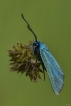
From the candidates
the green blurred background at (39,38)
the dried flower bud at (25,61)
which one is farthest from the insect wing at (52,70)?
the green blurred background at (39,38)

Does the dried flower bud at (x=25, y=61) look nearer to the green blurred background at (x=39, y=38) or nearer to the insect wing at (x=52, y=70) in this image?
the insect wing at (x=52, y=70)

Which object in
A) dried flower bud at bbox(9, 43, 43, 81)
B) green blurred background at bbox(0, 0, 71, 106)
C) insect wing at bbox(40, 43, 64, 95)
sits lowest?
insect wing at bbox(40, 43, 64, 95)

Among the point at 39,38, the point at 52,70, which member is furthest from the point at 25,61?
the point at 39,38

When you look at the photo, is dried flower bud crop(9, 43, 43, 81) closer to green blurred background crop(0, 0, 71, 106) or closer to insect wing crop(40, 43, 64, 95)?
insect wing crop(40, 43, 64, 95)

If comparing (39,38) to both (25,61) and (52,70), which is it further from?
(52,70)

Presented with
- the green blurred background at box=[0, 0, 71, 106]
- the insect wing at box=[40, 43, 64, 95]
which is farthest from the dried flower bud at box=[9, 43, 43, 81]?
the green blurred background at box=[0, 0, 71, 106]

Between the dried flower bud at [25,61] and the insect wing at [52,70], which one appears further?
the dried flower bud at [25,61]

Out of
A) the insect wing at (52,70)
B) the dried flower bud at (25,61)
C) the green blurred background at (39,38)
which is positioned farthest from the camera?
the green blurred background at (39,38)

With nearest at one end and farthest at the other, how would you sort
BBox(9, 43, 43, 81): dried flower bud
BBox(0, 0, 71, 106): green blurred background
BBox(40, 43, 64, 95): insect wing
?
BBox(40, 43, 64, 95): insect wing
BBox(9, 43, 43, 81): dried flower bud
BBox(0, 0, 71, 106): green blurred background

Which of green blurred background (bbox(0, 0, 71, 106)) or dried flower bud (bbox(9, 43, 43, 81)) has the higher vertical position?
green blurred background (bbox(0, 0, 71, 106))
